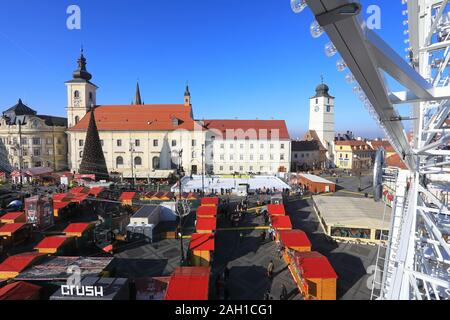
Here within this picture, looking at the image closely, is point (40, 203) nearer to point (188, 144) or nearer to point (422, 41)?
point (422, 41)

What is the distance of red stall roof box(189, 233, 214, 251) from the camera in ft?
49.1

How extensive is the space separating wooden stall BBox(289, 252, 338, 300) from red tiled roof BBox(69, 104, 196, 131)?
40652 mm

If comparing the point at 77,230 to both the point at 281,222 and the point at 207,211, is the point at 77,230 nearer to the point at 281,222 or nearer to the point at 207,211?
the point at 207,211

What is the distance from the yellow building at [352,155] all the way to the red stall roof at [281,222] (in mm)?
49165

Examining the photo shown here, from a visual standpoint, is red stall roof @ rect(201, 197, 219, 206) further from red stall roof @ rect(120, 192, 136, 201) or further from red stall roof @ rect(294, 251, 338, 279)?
red stall roof @ rect(294, 251, 338, 279)

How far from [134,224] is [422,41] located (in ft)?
63.2

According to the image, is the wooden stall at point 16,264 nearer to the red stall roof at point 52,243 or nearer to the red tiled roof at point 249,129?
the red stall roof at point 52,243

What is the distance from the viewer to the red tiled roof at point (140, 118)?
4981 cm

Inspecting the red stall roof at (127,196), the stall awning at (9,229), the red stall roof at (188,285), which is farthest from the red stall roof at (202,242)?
the red stall roof at (127,196)

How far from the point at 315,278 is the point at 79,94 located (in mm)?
57263

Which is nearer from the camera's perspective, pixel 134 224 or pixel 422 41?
pixel 422 41

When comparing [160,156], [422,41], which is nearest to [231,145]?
[160,156]

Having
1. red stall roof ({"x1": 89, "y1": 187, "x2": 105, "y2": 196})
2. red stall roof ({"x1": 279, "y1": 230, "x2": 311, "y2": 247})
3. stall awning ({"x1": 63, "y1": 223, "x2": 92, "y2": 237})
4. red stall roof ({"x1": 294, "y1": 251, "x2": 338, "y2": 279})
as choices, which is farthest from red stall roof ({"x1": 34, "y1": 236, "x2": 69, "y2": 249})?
red stall roof ({"x1": 89, "y1": 187, "x2": 105, "y2": 196})

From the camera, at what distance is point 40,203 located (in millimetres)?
21125
